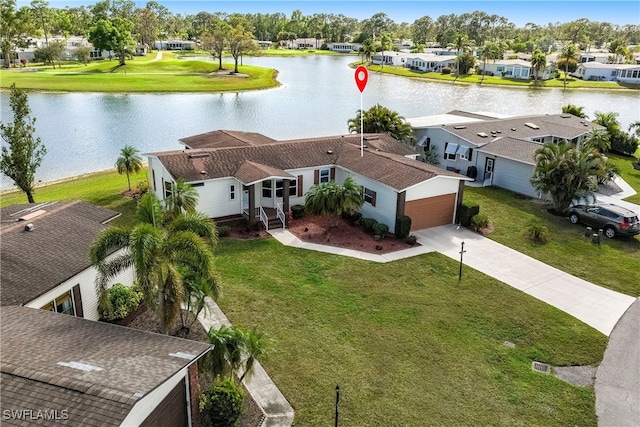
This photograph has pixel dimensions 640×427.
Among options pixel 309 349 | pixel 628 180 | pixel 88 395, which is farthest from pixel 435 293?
pixel 628 180

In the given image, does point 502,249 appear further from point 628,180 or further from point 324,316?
point 628,180

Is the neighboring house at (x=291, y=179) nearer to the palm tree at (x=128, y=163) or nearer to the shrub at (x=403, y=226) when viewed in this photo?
the shrub at (x=403, y=226)

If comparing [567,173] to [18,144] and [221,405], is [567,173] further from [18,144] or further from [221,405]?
[18,144]

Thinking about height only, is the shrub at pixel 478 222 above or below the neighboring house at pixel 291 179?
below

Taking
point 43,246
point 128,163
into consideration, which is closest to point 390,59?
point 128,163

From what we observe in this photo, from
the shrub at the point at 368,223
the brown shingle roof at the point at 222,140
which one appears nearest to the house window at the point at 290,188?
the shrub at the point at 368,223

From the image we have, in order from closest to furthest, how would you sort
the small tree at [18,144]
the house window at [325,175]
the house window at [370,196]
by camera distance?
the small tree at [18,144] < the house window at [370,196] < the house window at [325,175]

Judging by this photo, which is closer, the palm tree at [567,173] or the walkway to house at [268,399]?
the walkway to house at [268,399]
